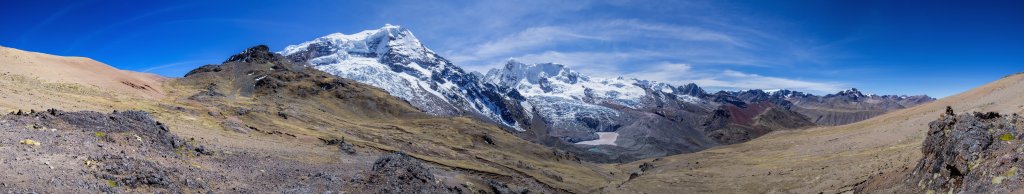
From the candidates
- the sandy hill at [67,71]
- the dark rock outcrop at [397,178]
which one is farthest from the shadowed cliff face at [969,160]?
the sandy hill at [67,71]

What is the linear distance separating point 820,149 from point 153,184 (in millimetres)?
113529

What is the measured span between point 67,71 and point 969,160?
11743 centimetres

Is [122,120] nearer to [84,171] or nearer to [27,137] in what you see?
[27,137]

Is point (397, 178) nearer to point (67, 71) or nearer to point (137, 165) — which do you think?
point (137, 165)

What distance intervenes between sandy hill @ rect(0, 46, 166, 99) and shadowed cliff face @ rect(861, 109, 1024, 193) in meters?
97.8

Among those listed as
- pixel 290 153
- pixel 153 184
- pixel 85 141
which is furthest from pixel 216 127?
pixel 153 184

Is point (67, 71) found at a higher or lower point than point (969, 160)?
higher

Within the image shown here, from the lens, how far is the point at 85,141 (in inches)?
1283

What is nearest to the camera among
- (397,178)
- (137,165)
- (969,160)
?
(969,160)

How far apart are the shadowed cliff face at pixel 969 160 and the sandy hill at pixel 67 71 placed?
97834 millimetres

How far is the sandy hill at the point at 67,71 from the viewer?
8156 centimetres

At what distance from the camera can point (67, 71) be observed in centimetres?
9512

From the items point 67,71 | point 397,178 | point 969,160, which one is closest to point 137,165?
point 397,178

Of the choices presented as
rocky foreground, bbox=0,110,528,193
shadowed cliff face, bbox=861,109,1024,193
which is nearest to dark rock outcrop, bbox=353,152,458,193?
rocky foreground, bbox=0,110,528,193
